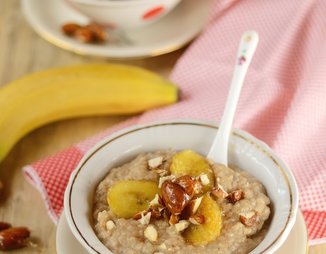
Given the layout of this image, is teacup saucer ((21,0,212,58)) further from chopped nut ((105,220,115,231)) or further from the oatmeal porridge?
chopped nut ((105,220,115,231))

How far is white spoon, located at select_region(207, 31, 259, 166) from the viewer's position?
1330 mm

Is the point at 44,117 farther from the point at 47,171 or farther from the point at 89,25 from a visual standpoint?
the point at 89,25

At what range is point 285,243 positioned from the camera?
1254mm

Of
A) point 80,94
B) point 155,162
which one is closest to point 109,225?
point 155,162

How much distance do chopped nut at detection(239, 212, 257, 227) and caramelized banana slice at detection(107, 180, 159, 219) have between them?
6.0 inches

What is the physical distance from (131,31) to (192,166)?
703mm

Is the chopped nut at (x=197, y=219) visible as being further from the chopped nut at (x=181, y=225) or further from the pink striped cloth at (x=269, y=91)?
the pink striped cloth at (x=269, y=91)

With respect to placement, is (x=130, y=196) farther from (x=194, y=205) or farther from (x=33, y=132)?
(x=33, y=132)

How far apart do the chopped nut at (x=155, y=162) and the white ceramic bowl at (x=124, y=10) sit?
598 mm

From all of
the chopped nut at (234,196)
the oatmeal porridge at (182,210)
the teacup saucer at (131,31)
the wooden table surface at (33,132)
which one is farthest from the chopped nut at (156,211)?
the teacup saucer at (131,31)

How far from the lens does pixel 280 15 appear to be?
1780 mm

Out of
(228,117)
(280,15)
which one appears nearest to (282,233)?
(228,117)

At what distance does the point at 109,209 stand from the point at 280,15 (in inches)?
30.9

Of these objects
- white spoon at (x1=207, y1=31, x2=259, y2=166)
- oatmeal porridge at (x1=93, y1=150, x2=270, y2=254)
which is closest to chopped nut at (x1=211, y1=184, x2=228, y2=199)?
oatmeal porridge at (x1=93, y1=150, x2=270, y2=254)
